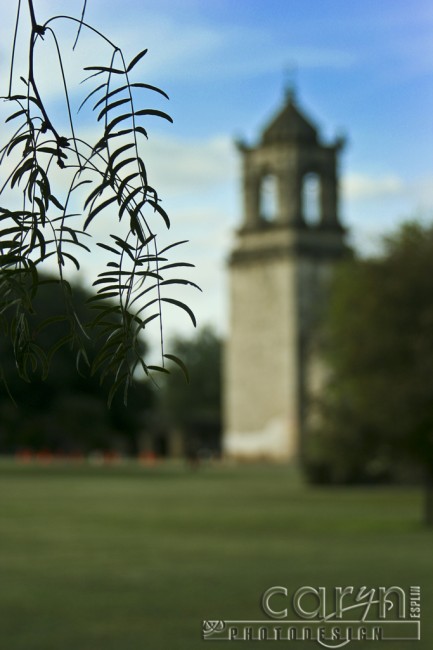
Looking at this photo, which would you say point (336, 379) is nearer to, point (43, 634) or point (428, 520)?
point (428, 520)

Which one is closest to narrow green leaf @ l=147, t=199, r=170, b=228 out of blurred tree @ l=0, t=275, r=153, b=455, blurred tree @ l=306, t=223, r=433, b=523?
blurred tree @ l=306, t=223, r=433, b=523

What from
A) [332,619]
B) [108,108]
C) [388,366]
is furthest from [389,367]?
[108,108]

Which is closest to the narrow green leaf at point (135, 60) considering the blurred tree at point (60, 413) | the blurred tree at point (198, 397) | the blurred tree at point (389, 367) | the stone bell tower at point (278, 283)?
the blurred tree at point (389, 367)

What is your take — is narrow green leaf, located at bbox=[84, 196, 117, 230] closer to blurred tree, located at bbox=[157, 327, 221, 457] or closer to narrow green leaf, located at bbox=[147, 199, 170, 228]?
narrow green leaf, located at bbox=[147, 199, 170, 228]

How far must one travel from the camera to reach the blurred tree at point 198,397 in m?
105

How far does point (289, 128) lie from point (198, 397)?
40.2m

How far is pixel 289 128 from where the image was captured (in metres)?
76.6

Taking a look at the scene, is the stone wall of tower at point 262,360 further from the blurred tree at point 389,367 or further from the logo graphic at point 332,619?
the logo graphic at point 332,619

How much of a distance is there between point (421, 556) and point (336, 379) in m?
15.6

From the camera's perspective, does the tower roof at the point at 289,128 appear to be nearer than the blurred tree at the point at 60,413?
No

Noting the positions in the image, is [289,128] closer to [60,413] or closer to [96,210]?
[60,413]

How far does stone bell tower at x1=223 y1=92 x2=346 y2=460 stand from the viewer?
242ft

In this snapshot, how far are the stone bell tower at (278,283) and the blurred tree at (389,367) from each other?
137 ft

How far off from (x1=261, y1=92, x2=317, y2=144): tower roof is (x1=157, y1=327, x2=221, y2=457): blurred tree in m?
30.4
